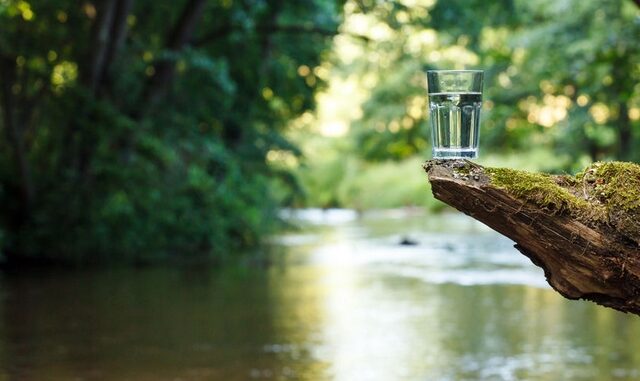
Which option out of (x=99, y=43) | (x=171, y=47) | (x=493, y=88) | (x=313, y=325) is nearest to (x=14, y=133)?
(x=99, y=43)

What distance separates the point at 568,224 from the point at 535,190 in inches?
6.1

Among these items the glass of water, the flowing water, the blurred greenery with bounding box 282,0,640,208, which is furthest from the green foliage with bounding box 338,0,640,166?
the glass of water

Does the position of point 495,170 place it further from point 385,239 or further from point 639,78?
point 385,239

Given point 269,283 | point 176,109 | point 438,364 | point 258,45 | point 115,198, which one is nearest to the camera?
point 438,364

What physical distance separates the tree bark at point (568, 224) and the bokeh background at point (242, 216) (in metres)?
3.92

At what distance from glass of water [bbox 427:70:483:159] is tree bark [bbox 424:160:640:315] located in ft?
0.16

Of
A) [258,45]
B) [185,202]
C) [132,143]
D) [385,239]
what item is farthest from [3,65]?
[385,239]

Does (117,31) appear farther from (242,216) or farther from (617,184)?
(617,184)

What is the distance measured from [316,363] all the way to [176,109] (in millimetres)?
9963

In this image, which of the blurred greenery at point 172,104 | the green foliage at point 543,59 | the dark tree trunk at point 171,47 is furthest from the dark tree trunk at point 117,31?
the green foliage at point 543,59

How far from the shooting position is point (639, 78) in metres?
8.09

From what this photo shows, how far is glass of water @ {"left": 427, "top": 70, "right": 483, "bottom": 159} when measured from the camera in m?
3.41

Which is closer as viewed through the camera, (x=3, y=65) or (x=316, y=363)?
(x=316, y=363)

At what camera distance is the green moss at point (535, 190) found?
3406 mm
